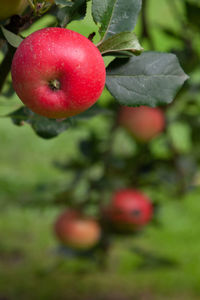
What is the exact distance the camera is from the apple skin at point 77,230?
1338mm

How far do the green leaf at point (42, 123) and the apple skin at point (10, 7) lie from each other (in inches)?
6.2

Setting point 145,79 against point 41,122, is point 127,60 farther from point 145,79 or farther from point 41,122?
point 41,122

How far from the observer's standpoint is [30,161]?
2.37 m

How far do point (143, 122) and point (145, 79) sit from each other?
2.77 feet

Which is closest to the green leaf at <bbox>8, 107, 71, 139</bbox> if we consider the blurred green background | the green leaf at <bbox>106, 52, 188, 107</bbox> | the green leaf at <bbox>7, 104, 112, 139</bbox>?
the green leaf at <bbox>7, 104, 112, 139</bbox>

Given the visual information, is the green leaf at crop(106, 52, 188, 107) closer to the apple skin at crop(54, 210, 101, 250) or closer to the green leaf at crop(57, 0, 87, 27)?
the green leaf at crop(57, 0, 87, 27)

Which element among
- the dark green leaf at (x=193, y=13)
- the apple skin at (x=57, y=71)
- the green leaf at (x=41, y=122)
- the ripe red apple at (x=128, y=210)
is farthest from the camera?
the ripe red apple at (x=128, y=210)

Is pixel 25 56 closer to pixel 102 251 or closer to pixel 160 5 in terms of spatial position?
pixel 102 251

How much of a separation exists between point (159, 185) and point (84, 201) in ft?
0.74

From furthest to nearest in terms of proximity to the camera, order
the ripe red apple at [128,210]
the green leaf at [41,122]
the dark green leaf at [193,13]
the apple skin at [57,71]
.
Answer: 1. the ripe red apple at [128,210]
2. the dark green leaf at [193,13]
3. the green leaf at [41,122]
4. the apple skin at [57,71]

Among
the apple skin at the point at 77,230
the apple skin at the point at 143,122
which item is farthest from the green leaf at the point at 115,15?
the apple skin at the point at 77,230

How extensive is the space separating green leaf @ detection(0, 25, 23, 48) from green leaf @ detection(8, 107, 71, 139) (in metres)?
0.17

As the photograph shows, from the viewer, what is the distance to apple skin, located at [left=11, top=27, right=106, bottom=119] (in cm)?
36

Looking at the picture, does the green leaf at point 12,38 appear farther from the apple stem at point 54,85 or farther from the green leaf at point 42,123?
the green leaf at point 42,123
